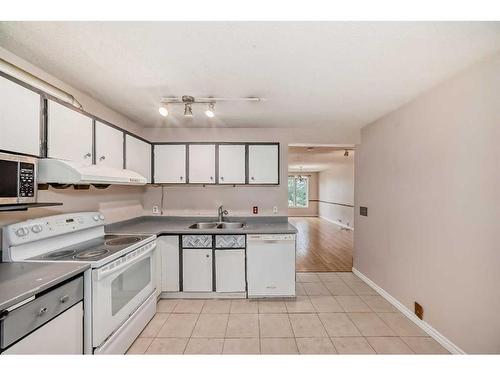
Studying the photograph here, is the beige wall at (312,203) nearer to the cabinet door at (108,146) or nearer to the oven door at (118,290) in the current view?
the cabinet door at (108,146)

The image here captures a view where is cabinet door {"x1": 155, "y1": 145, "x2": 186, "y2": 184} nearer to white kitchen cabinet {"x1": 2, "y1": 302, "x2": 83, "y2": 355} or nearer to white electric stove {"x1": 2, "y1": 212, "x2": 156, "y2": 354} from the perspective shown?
white electric stove {"x1": 2, "y1": 212, "x2": 156, "y2": 354}

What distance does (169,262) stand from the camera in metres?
2.80

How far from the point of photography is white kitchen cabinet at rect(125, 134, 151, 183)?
2629 mm

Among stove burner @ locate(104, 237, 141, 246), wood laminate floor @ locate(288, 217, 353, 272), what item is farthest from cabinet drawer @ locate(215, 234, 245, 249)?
wood laminate floor @ locate(288, 217, 353, 272)

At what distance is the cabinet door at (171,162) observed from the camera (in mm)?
3195

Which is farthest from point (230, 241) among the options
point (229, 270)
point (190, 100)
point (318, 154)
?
point (318, 154)

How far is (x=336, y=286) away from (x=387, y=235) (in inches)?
40.3

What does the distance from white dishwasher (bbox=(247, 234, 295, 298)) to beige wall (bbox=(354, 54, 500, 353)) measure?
1258mm

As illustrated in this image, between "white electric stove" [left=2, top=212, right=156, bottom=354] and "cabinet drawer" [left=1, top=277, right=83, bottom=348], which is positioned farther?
"white electric stove" [left=2, top=212, right=156, bottom=354]

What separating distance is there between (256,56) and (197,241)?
2.13 m

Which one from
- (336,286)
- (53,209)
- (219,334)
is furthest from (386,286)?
(53,209)

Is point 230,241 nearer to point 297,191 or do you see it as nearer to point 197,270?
point 197,270

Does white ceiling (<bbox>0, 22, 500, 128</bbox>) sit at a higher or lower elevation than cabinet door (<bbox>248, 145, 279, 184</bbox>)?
higher
